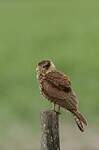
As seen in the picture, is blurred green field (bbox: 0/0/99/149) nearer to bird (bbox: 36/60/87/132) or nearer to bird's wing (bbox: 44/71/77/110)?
bird (bbox: 36/60/87/132)

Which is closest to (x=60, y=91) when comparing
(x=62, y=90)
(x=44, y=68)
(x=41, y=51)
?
(x=62, y=90)

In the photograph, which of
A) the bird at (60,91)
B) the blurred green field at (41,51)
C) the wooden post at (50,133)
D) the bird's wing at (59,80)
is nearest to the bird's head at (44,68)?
the bird at (60,91)

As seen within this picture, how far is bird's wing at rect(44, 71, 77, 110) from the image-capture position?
7.32 meters

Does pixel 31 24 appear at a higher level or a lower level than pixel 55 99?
higher

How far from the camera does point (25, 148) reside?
513 inches

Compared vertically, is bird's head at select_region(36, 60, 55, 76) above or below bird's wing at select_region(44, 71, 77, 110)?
above

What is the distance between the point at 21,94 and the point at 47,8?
661 inches

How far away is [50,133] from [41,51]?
47.4 ft

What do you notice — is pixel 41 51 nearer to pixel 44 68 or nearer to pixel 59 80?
pixel 44 68

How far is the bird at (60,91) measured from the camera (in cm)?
730

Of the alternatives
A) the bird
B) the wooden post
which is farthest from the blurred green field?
the wooden post

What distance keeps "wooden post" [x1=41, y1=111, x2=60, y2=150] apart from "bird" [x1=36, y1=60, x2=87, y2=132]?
0.23 m

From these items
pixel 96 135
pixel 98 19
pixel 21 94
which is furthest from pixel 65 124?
pixel 98 19

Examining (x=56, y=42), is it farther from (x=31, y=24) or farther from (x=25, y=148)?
(x=25, y=148)
